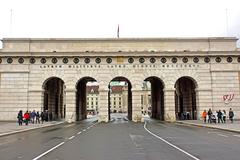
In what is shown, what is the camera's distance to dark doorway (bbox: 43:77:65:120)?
174 feet

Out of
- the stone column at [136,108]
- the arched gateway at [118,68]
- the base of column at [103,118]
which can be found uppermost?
the arched gateway at [118,68]

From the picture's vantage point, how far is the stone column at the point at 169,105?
160ft

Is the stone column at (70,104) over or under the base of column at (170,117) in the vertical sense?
over

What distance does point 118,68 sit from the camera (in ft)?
161

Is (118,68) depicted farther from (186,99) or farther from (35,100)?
(186,99)

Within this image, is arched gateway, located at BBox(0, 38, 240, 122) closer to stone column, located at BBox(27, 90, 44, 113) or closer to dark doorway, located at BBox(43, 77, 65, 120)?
stone column, located at BBox(27, 90, 44, 113)

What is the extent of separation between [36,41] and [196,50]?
80.5 feet

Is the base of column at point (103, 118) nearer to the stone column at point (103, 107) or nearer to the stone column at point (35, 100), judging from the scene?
the stone column at point (103, 107)

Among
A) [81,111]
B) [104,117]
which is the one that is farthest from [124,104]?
[104,117]

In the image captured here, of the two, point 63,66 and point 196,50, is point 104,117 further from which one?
point 196,50

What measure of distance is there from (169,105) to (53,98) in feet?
70.4

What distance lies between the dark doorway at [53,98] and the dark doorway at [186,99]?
72.4ft

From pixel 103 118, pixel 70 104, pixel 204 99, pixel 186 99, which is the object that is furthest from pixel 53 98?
pixel 204 99

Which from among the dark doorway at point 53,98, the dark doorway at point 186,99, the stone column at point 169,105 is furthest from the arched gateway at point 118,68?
the dark doorway at point 186,99
